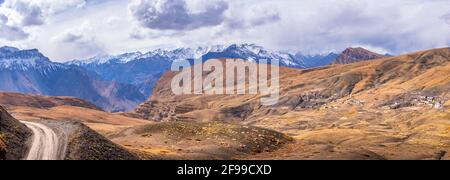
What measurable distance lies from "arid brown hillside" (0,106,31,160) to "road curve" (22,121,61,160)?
1.03 meters

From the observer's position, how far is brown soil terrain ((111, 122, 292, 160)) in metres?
82.3

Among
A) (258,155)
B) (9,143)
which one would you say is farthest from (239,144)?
(9,143)

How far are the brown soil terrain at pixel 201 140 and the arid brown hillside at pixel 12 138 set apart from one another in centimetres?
1629

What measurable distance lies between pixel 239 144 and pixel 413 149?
44.3 m

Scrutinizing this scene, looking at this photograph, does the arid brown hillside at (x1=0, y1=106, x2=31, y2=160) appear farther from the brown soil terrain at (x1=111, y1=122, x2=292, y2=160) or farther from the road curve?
the brown soil terrain at (x1=111, y1=122, x2=292, y2=160)

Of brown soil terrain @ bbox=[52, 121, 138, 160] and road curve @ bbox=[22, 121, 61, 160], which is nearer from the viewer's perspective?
road curve @ bbox=[22, 121, 61, 160]

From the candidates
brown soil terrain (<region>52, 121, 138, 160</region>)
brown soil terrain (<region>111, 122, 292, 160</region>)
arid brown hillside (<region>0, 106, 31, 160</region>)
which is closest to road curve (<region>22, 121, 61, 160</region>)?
arid brown hillside (<region>0, 106, 31, 160</region>)

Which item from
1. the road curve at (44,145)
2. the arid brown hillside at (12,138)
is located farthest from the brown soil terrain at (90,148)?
the arid brown hillside at (12,138)

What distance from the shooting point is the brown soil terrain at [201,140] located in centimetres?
8227

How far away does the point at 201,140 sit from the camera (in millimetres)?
92938

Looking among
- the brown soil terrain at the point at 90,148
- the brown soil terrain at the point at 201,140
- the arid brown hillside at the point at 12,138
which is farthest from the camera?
the brown soil terrain at the point at 201,140

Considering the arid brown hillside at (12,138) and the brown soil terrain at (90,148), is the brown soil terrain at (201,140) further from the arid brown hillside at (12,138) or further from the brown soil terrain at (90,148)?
the arid brown hillside at (12,138)
